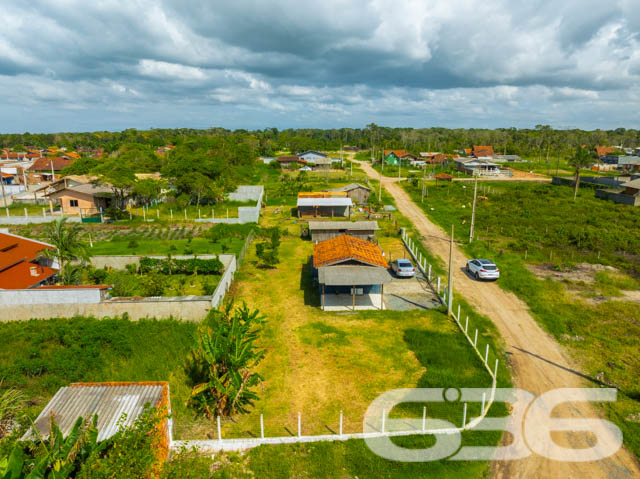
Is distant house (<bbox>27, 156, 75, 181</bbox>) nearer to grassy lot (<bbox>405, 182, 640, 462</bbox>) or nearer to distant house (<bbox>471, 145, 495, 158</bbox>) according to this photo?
grassy lot (<bbox>405, 182, 640, 462</bbox>)

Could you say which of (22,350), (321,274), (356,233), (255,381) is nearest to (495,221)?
(356,233)

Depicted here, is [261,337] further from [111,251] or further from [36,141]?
[36,141]

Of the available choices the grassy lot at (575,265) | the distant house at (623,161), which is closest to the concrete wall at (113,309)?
the grassy lot at (575,265)

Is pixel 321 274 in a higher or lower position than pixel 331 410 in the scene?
higher

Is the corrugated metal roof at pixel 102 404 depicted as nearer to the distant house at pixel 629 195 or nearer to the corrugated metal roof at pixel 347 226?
the corrugated metal roof at pixel 347 226

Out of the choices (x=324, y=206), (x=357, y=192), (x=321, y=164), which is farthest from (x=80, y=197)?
(x=321, y=164)
